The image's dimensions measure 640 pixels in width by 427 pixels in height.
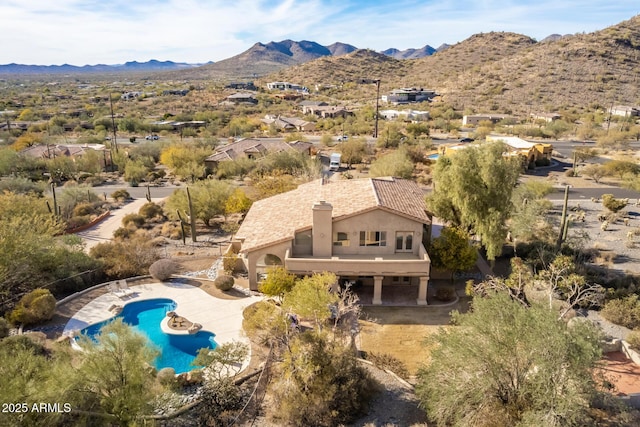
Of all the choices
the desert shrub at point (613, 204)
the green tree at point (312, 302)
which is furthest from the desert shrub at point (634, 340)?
the desert shrub at point (613, 204)

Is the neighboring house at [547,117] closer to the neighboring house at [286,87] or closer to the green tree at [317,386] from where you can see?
the neighboring house at [286,87]

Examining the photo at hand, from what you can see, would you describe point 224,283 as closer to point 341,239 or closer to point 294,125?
point 341,239

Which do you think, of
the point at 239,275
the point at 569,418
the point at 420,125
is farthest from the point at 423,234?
the point at 420,125

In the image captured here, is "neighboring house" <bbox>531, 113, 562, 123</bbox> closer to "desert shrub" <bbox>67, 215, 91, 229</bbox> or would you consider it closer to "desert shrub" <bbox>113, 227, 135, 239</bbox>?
"desert shrub" <bbox>113, 227, 135, 239</bbox>

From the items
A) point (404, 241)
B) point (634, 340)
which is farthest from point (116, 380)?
point (634, 340)

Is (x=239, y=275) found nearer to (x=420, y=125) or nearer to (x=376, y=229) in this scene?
(x=376, y=229)

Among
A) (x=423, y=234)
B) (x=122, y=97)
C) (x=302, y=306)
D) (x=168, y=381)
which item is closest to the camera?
(x=168, y=381)
